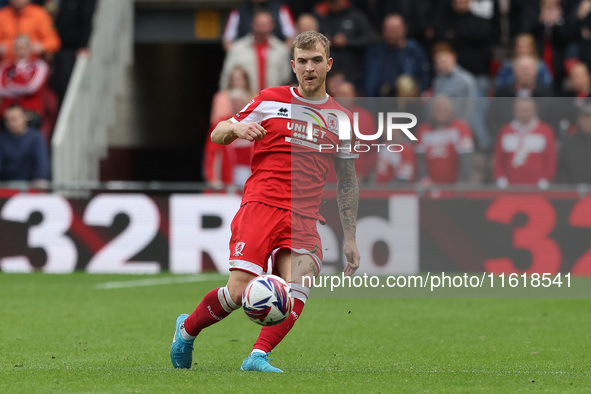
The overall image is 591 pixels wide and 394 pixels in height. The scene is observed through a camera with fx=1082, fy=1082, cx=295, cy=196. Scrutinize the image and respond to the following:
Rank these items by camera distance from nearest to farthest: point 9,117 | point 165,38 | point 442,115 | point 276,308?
point 276,308, point 442,115, point 9,117, point 165,38

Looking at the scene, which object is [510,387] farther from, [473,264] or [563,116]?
[563,116]

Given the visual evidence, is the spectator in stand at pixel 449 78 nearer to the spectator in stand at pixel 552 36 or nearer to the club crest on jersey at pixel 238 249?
the spectator in stand at pixel 552 36

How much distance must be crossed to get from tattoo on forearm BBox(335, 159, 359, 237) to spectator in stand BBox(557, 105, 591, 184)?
6.41 metres

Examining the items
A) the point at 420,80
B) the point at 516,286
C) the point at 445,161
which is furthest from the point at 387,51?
the point at 516,286

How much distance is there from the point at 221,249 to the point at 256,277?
723cm

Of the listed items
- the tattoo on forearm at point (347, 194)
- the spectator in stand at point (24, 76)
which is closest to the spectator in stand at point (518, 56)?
the spectator in stand at point (24, 76)

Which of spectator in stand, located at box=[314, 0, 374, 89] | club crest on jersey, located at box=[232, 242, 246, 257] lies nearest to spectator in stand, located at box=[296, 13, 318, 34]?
spectator in stand, located at box=[314, 0, 374, 89]

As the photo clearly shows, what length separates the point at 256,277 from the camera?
5871mm

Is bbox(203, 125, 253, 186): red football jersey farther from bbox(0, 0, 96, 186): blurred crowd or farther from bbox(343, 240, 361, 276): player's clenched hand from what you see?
bbox(343, 240, 361, 276): player's clenched hand

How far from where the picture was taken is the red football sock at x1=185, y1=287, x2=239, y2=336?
6.10m

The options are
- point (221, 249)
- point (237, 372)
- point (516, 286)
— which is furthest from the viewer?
point (221, 249)

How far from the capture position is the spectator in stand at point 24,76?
595 inches

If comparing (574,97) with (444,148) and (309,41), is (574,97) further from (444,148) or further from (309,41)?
(309,41)

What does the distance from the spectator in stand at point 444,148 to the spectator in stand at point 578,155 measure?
1.06m
